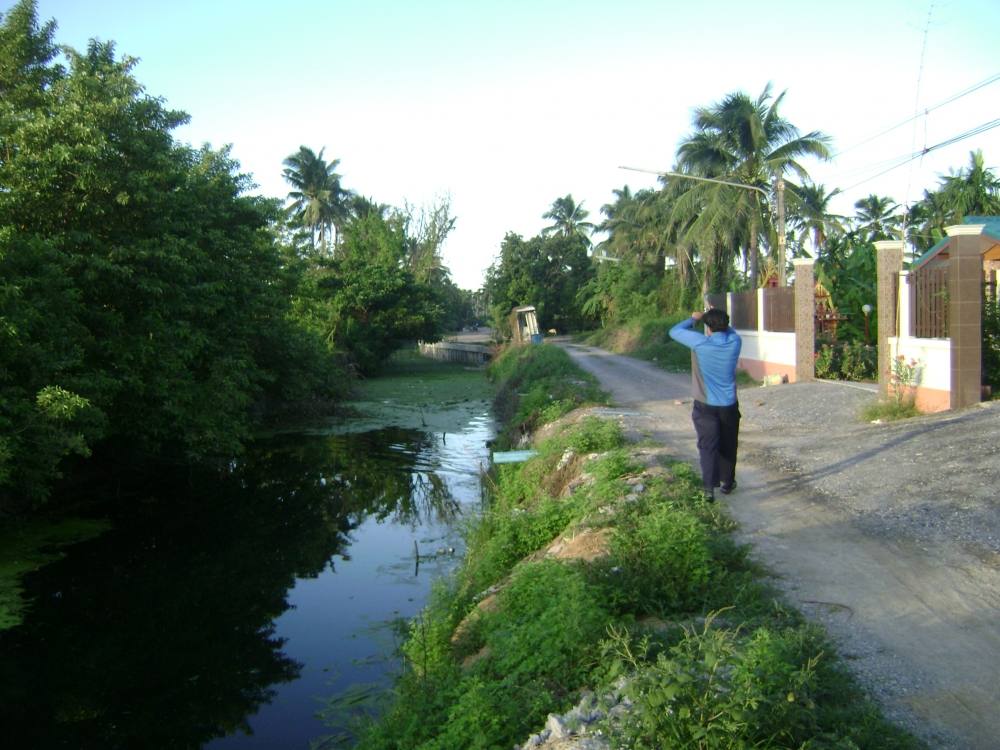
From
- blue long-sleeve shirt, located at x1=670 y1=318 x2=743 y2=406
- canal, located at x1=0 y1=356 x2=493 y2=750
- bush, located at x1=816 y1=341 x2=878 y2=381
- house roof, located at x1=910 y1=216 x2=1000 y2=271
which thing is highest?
house roof, located at x1=910 y1=216 x2=1000 y2=271

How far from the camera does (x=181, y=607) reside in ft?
29.8

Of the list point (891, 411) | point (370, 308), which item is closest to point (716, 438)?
point (891, 411)

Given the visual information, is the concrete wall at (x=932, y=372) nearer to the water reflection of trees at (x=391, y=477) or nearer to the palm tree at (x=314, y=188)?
the water reflection of trees at (x=391, y=477)

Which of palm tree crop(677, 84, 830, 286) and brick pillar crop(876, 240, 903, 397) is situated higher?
palm tree crop(677, 84, 830, 286)

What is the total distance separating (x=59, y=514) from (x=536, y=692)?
10737 mm

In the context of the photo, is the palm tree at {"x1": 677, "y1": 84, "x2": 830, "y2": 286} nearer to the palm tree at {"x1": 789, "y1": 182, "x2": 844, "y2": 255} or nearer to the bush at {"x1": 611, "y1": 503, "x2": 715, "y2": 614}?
the palm tree at {"x1": 789, "y1": 182, "x2": 844, "y2": 255}

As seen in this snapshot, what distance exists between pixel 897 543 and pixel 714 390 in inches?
74.3

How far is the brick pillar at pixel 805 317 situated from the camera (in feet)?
58.9

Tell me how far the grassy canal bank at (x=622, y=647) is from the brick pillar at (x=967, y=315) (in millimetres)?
5690

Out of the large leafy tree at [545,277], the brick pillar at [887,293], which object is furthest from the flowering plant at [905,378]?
the large leafy tree at [545,277]

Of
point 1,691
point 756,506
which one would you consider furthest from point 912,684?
point 1,691

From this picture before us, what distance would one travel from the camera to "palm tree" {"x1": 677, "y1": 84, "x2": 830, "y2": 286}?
2827 cm

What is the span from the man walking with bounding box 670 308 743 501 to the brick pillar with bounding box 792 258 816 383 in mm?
11614

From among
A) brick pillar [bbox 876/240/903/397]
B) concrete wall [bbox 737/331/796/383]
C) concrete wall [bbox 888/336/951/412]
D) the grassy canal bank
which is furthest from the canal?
concrete wall [bbox 737/331/796/383]
